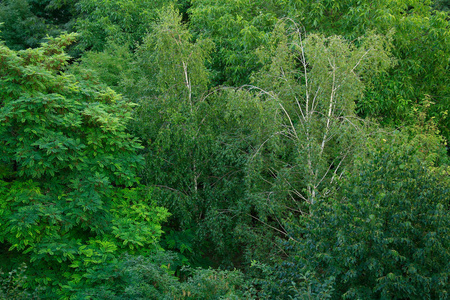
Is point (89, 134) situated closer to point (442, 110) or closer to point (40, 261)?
point (40, 261)

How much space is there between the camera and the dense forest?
6395 millimetres

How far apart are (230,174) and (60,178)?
12.2 feet

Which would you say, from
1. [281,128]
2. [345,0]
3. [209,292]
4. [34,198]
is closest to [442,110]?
[345,0]

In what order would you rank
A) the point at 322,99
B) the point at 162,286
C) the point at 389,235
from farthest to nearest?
the point at 322,99 → the point at 162,286 → the point at 389,235

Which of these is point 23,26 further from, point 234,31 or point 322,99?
point 322,99

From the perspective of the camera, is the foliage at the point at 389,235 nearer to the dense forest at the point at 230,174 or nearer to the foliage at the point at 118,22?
the dense forest at the point at 230,174

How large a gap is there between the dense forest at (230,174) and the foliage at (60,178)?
1.4 inches

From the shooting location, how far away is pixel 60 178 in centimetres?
864

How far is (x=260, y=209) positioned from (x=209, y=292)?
98.6 inches

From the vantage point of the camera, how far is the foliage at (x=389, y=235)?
19.7 ft

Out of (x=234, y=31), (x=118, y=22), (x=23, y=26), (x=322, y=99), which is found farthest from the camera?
(x=23, y=26)

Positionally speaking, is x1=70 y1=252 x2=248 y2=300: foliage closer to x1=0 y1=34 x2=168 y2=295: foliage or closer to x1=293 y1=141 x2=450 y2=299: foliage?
x1=0 y1=34 x2=168 y2=295: foliage

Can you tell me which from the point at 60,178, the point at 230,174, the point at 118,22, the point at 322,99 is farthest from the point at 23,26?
the point at 322,99

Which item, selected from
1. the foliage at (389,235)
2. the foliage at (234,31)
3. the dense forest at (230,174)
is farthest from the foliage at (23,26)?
the foliage at (389,235)
